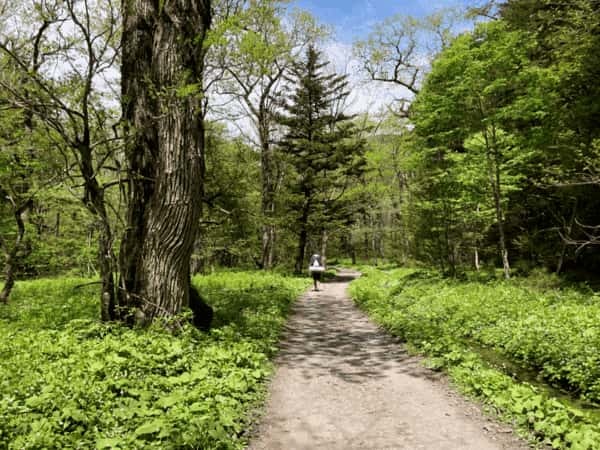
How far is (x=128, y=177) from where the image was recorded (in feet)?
18.3

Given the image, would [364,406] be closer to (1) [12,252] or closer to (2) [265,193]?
(1) [12,252]

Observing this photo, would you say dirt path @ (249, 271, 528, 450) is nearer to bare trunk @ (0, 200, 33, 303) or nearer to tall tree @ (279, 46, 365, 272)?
bare trunk @ (0, 200, 33, 303)

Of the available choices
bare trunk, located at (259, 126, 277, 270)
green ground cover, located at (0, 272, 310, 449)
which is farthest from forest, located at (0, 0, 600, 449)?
bare trunk, located at (259, 126, 277, 270)

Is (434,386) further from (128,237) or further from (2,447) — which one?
(128,237)

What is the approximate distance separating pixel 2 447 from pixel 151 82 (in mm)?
4490

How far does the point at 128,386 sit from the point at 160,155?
3.26m

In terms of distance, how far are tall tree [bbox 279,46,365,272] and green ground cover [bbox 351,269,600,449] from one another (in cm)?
1021

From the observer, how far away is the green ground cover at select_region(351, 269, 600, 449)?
3.65 metres

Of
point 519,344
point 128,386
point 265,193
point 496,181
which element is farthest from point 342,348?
point 265,193

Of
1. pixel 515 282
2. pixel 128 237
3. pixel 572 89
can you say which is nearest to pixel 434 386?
pixel 128 237

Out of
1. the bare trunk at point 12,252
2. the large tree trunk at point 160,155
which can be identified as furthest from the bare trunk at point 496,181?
the bare trunk at point 12,252

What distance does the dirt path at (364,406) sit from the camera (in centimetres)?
344

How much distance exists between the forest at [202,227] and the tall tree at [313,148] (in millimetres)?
3528

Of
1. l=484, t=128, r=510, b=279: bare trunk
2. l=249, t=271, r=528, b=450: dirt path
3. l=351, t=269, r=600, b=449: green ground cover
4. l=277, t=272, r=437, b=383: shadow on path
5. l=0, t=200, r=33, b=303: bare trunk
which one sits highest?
l=484, t=128, r=510, b=279: bare trunk
